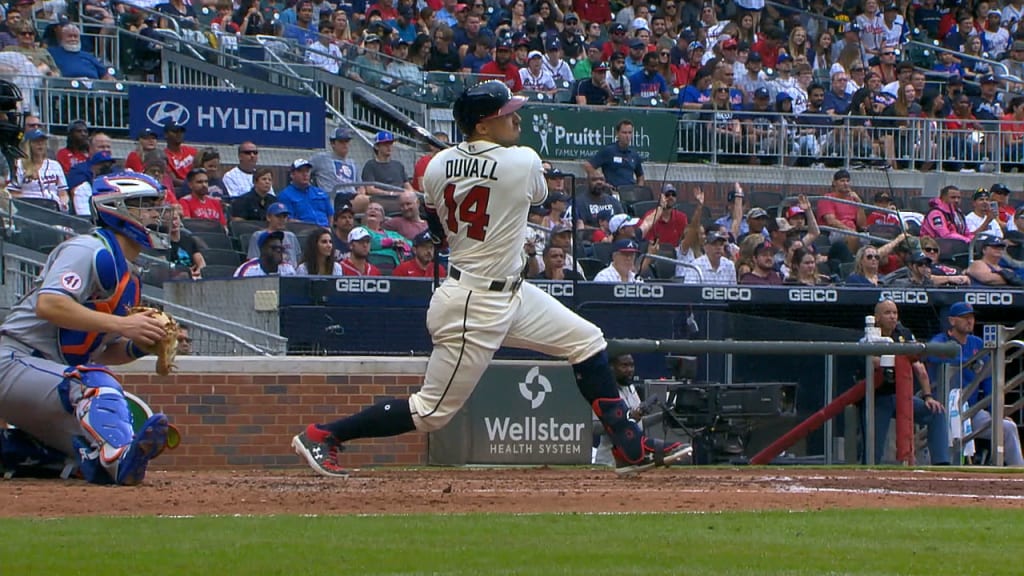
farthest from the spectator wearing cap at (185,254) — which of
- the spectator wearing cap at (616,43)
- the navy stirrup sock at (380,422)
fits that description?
the spectator wearing cap at (616,43)

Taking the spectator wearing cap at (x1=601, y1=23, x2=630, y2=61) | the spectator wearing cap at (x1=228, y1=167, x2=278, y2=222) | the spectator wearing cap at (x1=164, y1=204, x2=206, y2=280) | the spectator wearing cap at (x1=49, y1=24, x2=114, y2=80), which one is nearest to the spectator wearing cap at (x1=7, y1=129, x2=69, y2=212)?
the spectator wearing cap at (x1=164, y1=204, x2=206, y2=280)

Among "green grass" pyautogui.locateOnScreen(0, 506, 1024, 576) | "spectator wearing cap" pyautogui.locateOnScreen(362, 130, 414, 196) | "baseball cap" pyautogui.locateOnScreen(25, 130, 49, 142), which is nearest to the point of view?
"green grass" pyautogui.locateOnScreen(0, 506, 1024, 576)

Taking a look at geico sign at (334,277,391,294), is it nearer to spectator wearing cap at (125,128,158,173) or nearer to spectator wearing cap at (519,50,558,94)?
spectator wearing cap at (125,128,158,173)

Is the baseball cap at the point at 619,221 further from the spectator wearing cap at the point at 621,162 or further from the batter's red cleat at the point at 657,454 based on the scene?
the batter's red cleat at the point at 657,454

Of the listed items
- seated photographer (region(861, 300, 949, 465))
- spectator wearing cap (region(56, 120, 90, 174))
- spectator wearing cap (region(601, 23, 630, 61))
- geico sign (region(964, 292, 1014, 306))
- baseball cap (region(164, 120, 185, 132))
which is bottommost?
seated photographer (region(861, 300, 949, 465))

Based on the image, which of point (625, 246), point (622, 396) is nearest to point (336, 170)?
point (625, 246)

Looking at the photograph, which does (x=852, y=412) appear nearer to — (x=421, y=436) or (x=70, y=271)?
(x=421, y=436)
